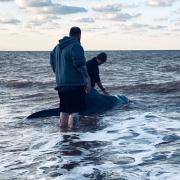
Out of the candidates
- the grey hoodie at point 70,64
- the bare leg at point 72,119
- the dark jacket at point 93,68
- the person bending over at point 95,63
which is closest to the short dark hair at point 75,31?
the grey hoodie at point 70,64

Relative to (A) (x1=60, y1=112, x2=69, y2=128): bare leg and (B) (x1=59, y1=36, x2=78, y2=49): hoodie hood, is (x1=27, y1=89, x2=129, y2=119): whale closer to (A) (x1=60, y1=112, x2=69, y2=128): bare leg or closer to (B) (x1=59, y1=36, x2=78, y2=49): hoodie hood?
(A) (x1=60, y1=112, x2=69, y2=128): bare leg

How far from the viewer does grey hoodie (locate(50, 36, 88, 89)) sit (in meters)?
8.73

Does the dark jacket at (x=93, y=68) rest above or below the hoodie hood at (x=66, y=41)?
below

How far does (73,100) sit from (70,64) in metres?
0.75

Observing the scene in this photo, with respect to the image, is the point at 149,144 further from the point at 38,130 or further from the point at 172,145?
the point at 38,130

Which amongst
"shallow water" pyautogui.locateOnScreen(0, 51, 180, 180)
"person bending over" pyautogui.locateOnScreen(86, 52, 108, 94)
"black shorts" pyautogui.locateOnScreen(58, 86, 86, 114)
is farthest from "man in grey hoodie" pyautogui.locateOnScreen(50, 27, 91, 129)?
"person bending over" pyautogui.locateOnScreen(86, 52, 108, 94)

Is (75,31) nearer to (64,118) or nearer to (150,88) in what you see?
(64,118)

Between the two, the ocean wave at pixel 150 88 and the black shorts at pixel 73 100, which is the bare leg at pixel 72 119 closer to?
the black shorts at pixel 73 100

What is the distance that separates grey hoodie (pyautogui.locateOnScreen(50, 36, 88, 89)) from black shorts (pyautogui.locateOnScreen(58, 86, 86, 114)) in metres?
0.15

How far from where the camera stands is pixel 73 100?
916 cm

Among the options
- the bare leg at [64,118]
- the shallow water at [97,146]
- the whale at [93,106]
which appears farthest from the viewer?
the whale at [93,106]

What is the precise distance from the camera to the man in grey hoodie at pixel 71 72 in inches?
345

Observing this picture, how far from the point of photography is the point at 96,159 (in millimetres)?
7133

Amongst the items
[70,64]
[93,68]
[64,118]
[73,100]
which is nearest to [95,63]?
[93,68]
